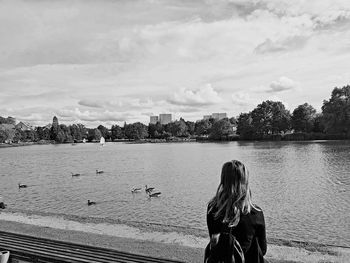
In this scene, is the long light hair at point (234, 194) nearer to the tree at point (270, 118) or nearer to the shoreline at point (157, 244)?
the shoreline at point (157, 244)

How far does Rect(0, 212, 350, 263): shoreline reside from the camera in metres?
10.6

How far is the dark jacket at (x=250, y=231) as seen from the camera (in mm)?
4176

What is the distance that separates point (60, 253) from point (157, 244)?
181 inches

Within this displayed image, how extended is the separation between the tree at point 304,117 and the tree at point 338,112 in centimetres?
2232

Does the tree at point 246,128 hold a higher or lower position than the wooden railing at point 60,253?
higher

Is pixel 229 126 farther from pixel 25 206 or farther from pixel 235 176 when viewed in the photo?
pixel 235 176

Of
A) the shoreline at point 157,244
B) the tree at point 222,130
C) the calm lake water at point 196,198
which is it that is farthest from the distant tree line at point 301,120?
the shoreline at point 157,244

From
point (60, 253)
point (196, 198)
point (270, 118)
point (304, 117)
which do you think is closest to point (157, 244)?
point (60, 253)

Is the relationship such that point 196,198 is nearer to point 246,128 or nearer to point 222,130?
point 246,128

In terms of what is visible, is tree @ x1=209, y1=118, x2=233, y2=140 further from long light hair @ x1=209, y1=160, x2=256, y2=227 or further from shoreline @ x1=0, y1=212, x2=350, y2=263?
long light hair @ x1=209, y1=160, x2=256, y2=227

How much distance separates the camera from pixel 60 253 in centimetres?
770

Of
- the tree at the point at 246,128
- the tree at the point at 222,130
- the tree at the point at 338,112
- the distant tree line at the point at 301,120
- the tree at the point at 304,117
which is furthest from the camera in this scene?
the tree at the point at 222,130

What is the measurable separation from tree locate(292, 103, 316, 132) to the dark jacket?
12524cm

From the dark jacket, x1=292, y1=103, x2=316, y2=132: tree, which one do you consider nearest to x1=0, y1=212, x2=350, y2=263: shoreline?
the dark jacket
